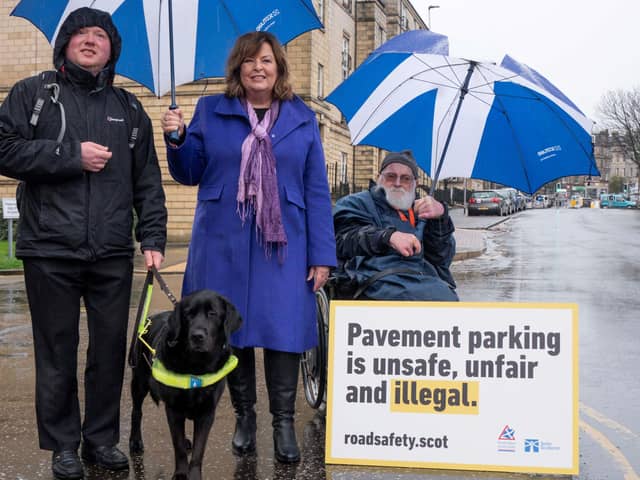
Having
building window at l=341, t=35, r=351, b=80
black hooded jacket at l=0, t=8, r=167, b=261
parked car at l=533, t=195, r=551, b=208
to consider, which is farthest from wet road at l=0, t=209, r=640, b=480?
parked car at l=533, t=195, r=551, b=208

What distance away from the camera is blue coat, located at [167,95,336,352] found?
4273 mm

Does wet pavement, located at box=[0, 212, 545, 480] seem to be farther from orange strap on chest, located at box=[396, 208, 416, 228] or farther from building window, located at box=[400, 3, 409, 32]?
building window, located at box=[400, 3, 409, 32]

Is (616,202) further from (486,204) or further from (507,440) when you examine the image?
(507,440)

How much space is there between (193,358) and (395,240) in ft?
5.36

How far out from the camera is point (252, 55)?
4.26m

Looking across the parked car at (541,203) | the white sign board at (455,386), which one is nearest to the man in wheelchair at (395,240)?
the white sign board at (455,386)

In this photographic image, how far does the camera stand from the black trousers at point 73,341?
13.0 ft

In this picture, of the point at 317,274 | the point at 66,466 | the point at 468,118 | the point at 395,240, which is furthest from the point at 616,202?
the point at 66,466

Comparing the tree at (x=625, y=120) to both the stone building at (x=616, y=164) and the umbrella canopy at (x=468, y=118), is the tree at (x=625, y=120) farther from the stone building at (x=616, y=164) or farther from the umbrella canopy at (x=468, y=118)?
the umbrella canopy at (x=468, y=118)

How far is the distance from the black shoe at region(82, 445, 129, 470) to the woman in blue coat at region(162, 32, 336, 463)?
0.81 meters

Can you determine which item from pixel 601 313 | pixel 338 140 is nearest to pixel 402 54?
pixel 601 313

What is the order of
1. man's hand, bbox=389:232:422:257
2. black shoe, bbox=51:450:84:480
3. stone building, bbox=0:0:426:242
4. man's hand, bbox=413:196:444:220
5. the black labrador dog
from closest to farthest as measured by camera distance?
the black labrador dog → black shoe, bbox=51:450:84:480 → man's hand, bbox=389:232:422:257 → man's hand, bbox=413:196:444:220 → stone building, bbox=0:0:426:242

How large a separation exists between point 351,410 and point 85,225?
5.61 feet

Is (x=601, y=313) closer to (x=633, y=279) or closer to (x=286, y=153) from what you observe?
(x=633, y=279)
